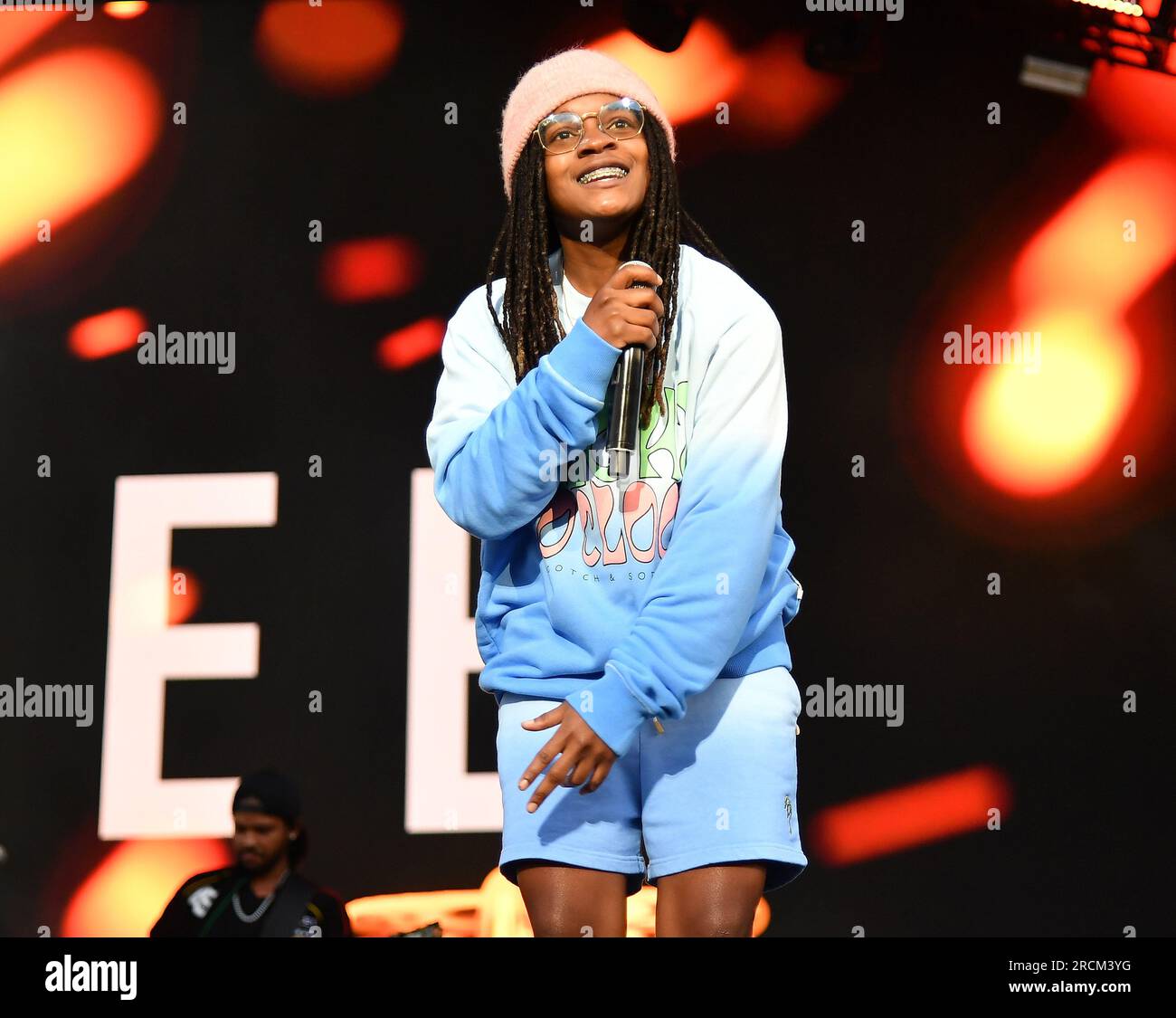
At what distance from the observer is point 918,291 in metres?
3.35

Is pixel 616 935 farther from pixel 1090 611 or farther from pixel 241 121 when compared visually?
pixel 241 121

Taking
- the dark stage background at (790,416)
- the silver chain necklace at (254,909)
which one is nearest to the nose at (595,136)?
the dark stage background at (790,416)

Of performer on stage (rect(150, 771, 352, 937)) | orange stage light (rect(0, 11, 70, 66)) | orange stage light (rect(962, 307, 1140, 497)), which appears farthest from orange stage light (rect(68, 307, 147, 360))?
orange stage light (rect(962, 307, 1140, 497))

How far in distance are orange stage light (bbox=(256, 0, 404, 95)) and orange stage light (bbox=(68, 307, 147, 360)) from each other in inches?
24.9

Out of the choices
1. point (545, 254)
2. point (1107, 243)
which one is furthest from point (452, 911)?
point (1107, 243)

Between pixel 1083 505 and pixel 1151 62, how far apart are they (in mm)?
989

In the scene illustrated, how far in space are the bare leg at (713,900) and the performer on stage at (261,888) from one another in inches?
64.7

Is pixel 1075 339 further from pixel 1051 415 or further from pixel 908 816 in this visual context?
pixel 908 816

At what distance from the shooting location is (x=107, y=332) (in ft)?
11.2

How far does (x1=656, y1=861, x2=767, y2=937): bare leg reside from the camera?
1.66 meters

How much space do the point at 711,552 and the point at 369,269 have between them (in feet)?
6.33

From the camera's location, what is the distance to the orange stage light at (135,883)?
326cm

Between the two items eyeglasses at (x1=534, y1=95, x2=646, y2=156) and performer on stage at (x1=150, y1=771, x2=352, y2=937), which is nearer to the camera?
eyeglasses at (x1=534, y1=95, x2=646, y2=156)

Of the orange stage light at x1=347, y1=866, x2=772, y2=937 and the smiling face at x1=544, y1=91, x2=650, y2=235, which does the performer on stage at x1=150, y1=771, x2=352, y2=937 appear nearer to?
the orange stage light at x1=347, y1=866, x2=772, y2=937
